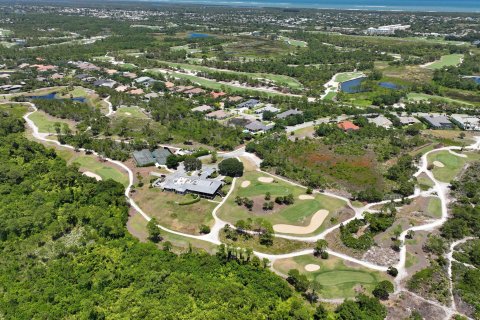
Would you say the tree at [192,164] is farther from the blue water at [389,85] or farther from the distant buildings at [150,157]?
the blue water at [389,85]

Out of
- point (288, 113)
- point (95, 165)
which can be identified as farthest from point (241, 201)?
point (288, 113)

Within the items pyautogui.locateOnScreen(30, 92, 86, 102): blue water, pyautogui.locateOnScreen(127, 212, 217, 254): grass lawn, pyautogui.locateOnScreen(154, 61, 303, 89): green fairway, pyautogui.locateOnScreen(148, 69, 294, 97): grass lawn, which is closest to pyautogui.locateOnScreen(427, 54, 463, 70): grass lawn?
pyautogui.locateOnScreen(154, 61, 303, 89): green fairway

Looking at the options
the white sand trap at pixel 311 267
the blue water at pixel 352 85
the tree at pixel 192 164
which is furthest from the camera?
the blue water at pixel 352 85

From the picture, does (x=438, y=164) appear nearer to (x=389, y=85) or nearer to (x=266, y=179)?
(x=266, y=179)

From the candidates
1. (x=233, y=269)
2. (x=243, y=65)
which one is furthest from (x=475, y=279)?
(x=243, y=65)

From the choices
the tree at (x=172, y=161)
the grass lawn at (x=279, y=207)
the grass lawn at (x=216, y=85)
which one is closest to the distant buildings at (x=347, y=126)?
the grass lawn at (x=216, y=85)
